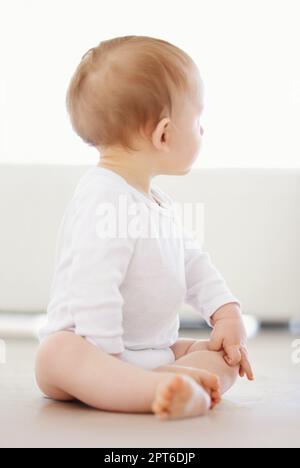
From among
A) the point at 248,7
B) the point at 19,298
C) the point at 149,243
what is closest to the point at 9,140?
the point at 19,298

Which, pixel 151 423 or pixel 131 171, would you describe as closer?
pixel 151 423

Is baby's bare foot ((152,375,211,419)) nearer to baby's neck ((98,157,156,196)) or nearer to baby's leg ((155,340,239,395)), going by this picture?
baby's leg ((155,340,239,395))

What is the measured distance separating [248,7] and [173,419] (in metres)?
1.63

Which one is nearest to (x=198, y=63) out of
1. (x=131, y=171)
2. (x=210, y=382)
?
(x=131, y=171)

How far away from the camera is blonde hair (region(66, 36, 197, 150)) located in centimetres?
108

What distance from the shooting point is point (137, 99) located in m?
1.08

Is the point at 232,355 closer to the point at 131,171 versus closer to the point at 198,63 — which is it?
the point at 131,171

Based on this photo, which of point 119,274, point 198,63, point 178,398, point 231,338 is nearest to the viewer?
point 178,398

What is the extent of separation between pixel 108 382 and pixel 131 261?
0.19 meters

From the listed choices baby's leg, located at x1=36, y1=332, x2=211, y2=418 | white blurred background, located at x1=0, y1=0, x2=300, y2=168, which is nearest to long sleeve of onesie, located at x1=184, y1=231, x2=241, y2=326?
baby's leg, located at x1=36, y1=332, x2=211, y2=418

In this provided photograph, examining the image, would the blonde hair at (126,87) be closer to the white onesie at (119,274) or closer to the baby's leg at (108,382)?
the white onesie at (119,274)

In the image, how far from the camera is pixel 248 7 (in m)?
2.24
